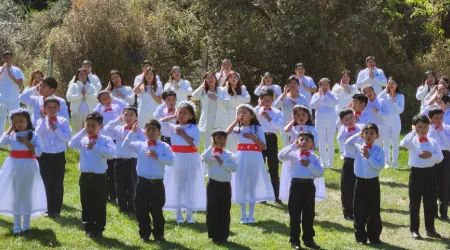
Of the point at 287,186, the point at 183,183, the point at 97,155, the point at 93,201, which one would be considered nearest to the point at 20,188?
the point at 93,201

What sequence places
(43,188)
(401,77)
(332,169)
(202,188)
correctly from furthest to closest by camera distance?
(401,77) < (332,169) < (202,188) < (43,188)

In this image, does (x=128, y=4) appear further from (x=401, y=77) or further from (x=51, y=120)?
(x=51, y=120)

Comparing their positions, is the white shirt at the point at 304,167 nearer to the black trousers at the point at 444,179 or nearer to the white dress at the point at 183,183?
the white dress at the point at 183,183

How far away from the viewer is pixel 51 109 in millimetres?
10523

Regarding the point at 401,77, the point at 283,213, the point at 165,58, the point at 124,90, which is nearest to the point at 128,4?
the point at 165,58

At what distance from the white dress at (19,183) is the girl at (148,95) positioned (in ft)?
14.7

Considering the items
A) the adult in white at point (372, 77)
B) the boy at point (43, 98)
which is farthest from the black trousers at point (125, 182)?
the adult in white at point (372, 77)

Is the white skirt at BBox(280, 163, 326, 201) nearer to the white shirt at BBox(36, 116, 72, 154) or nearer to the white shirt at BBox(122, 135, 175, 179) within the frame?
the white shirt at BBox(122, 135, 175, 179)

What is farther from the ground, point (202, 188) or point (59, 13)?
point (59, 13)

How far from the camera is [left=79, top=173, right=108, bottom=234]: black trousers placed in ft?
31.8

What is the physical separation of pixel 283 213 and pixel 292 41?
39.3 feet

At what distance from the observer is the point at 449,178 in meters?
11.4

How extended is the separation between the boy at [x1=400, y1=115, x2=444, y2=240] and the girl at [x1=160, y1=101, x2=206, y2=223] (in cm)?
286

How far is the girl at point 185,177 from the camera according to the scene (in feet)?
35.0
